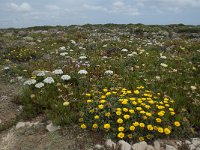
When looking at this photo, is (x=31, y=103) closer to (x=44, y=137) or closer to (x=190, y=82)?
(x=44, y=137)

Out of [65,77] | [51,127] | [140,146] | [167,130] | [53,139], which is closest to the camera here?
[140,146]

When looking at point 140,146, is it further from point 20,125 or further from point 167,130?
point 20,125

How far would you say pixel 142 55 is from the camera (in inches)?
546

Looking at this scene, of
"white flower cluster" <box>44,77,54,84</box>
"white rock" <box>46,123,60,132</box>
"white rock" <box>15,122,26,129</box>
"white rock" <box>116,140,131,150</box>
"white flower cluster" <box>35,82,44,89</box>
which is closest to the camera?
"white rock" <box>116,140,131,150</box>

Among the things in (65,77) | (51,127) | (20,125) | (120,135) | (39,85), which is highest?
(65,77)

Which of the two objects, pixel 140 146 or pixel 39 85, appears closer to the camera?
pixel 140 146

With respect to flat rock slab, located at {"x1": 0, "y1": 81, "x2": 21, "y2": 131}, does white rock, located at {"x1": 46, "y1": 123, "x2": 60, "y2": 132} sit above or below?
above

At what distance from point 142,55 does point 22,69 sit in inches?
216

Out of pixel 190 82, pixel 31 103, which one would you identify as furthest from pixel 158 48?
pixel 31 103

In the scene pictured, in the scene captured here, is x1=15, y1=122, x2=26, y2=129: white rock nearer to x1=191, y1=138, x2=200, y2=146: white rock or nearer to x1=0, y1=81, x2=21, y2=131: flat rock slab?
x1=0, y1=81, x2=21, y2=131: flat rock slab

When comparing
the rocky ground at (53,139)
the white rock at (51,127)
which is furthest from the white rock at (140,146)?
the white rock at (51,127)

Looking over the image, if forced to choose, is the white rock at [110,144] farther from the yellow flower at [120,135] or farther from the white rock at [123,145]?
the yellow flower at [120,135]

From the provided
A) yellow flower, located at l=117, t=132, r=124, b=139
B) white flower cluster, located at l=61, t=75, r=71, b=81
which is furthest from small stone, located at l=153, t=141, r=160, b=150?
white flower cluster, located at l=61, t=75, r=71, b=81

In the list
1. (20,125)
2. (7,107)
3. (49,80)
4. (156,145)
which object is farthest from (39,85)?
(156,145)
